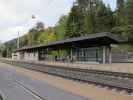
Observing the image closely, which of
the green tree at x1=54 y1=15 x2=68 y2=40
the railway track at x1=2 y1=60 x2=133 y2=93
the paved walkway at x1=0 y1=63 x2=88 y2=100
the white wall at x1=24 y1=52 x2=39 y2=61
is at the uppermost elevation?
the green tree at x1=54 y1=15 x2=68 y2=40

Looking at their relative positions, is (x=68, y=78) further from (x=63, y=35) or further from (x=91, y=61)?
(x=63, y=35)

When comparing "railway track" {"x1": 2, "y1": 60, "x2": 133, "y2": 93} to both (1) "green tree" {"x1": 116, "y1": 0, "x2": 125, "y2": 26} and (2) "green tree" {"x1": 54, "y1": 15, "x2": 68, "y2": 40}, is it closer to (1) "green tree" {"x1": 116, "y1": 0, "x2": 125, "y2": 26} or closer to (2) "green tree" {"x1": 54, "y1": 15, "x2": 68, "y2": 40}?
(1) "green tree" {"x1": 116, "y1": 0, "x2": 125, "y2": 26}

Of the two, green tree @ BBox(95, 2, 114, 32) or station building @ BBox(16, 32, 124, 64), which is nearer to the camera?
station building @ BBox(16, 32, 124, 64)

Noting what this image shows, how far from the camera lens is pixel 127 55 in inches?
2394

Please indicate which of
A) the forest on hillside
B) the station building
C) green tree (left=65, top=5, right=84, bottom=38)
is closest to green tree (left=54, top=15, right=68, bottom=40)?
the forest on hillside

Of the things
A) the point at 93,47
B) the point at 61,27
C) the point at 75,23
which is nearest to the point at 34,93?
the point at 93,47

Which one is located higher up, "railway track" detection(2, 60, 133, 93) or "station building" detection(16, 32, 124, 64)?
"station building" detection(16, 32, 124, 64)

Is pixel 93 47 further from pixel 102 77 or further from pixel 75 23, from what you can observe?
pixel 75 23

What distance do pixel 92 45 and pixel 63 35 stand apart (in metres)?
61.9

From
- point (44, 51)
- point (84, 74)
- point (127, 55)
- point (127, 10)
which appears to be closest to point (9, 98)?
point (84, 74)

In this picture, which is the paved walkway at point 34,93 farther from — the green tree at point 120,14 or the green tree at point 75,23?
the green tree at point 75,23

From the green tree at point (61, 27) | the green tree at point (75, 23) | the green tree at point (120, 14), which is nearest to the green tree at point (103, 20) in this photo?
the green tree at point (120, 14)

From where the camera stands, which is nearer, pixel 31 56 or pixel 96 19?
pixel 31 56

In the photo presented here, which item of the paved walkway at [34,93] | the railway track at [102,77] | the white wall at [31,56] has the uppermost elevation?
the white wall at [31,56]
